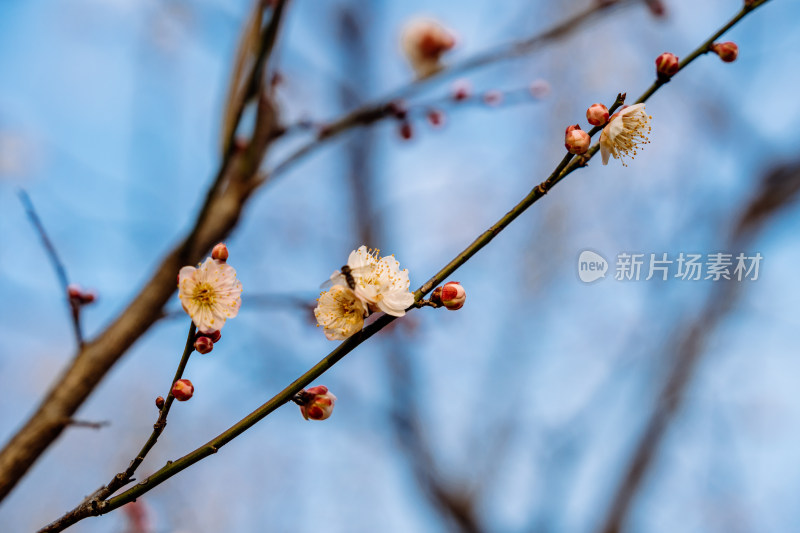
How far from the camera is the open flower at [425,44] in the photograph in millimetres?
2600

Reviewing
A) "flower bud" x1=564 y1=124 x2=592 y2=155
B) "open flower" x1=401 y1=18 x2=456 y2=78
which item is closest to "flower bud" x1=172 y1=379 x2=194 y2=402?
"flower bud" x1=564 y1=124 x2=592 y2=155

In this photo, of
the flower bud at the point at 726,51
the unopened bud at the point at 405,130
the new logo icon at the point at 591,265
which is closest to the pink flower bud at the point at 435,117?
the unopened bud at the point at 405,130

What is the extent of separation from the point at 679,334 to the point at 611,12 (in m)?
2.60

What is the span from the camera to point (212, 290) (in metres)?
0.90

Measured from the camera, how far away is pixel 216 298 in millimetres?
907

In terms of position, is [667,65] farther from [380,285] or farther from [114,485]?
[114,485]

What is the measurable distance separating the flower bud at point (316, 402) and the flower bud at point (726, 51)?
0.84 metres

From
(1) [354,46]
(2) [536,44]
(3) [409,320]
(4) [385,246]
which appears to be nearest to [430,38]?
(2) [536,44]

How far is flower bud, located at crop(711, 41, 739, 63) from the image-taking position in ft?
3.42

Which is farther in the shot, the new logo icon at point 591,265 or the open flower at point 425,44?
the open flower at point 425,44

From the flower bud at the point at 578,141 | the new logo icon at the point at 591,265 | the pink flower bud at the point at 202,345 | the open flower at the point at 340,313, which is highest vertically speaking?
the new logo icon at the point at 591,265

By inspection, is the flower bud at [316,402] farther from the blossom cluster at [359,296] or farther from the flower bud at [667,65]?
the flower bud at [667,65]

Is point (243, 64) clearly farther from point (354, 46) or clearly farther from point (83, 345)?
point (354, 46)

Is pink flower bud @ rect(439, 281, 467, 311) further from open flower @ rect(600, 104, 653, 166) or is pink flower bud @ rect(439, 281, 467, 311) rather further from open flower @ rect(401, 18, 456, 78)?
open flower @ rect(401, 18, 456, 78)
